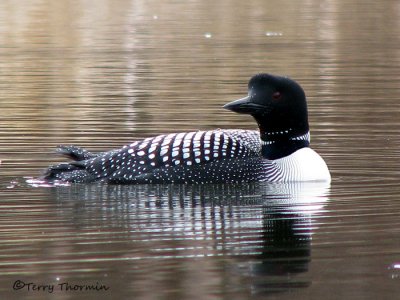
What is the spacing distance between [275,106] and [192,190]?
0.92 meters

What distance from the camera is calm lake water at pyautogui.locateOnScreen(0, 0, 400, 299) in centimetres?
642

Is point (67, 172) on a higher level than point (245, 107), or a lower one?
lower

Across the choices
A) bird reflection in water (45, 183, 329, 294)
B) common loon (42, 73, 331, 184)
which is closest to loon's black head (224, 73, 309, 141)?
common loon (42, 73, 331, 184)

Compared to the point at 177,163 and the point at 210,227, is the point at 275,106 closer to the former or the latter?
the point at 177,163

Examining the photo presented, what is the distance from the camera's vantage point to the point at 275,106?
938 centimetres

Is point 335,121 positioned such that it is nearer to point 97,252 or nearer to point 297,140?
point 297,140

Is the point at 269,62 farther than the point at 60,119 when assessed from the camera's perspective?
Yes

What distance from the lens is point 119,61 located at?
19375mm

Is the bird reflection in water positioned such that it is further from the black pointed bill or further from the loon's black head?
the black pointed bill

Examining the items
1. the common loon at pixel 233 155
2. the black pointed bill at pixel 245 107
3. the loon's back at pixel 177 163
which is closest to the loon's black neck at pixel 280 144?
the common loon at pixel 233 155

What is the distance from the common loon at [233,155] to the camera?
9211 millimetres

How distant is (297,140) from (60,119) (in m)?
3.69

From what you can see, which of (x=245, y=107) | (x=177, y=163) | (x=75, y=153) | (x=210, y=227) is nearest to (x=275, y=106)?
(x=245, y=107)

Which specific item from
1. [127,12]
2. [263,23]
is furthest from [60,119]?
[127,12]
